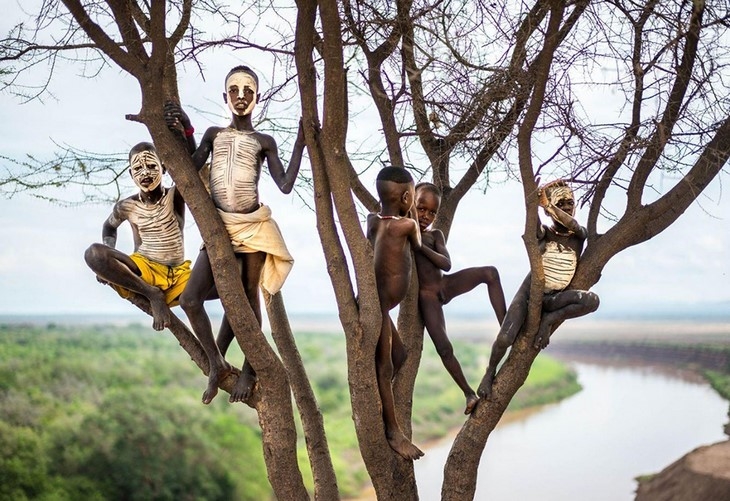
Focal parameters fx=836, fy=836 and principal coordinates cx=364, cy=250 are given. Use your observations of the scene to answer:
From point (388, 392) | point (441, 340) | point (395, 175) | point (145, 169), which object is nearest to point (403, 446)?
point (388, 392)

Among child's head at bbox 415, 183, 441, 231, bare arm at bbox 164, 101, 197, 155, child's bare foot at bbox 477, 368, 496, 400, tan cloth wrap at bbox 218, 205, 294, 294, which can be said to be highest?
bare arm at bbox 164, 101, 197, 155

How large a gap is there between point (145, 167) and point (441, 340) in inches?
52.1

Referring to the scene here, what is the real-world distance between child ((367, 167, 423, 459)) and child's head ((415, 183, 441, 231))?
246 mm

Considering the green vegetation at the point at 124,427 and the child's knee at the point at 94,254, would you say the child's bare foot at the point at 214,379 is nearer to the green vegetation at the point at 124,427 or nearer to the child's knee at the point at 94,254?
the child's knee at the point at 94,254

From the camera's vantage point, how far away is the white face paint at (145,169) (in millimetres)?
3139

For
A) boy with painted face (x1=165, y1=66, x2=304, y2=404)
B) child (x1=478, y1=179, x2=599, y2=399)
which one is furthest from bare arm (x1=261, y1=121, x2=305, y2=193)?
child (x1=478, y1=179, x2=599, y2=399)

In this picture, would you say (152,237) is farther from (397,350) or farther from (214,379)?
(397,350)

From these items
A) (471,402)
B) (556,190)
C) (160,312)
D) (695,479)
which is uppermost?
(556,190)

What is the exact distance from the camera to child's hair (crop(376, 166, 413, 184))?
9.91ft

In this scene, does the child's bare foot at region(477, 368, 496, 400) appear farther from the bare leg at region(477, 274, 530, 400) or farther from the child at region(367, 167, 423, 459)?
the child at region(367, 167, 423, 459)

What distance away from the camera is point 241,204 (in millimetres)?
3018

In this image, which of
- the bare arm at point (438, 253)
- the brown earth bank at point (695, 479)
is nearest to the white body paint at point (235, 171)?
the bare arm at point (438, 253)

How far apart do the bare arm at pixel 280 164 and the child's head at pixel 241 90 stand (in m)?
0.14

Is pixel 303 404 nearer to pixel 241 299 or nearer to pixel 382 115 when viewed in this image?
pixel 241 299
